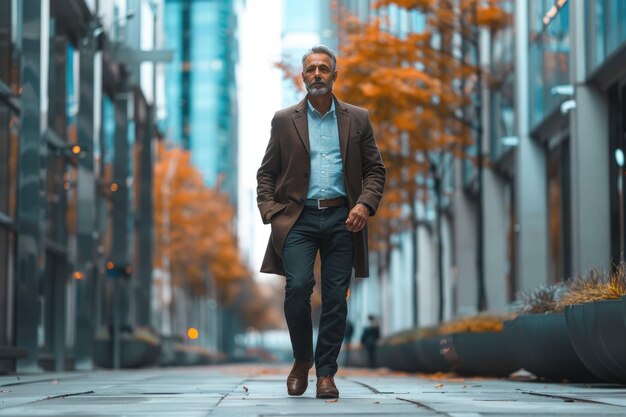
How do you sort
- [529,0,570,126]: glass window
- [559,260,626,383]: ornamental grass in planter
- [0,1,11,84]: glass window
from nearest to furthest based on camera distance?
[559,260,626,383]: ornamental grass in planter < [0,1,11,84]: glass window < [529,0,570,126]: glass window

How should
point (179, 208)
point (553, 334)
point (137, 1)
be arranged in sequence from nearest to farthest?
point (553, 334) < point (137, 1) < point (179, 208)

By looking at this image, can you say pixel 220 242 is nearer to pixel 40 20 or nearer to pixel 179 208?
pixel 179 208

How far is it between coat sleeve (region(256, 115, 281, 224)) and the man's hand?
0.64 m

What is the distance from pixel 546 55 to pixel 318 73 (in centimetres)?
1797

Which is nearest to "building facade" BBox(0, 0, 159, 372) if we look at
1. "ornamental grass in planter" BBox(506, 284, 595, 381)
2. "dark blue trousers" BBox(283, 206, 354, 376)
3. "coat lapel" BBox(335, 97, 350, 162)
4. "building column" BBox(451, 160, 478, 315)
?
"ornamental grass in planter" BBox(506, 284, 595, 381)

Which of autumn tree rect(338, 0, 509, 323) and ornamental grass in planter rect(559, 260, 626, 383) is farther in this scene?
autumn tree rect(338, 0, 509, 323)

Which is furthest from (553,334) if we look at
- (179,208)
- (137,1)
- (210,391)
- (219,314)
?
(219,314)

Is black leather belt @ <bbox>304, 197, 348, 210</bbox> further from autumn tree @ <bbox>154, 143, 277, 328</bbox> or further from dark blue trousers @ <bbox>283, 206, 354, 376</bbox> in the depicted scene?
autumn tree @ <bbox>154, 143, 277, 328</bbox>

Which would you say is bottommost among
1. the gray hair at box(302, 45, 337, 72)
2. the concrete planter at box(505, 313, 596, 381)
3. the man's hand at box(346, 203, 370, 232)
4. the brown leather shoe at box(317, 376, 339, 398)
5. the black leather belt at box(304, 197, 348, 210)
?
the brown leather shoe at box(317, 376, 339, 398)

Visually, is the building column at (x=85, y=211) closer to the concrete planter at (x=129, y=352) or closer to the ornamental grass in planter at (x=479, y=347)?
the concrete planter at (x=129, y=352)

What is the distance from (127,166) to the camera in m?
38.2

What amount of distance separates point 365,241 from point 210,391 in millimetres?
2121

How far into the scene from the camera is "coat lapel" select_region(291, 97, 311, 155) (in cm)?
951

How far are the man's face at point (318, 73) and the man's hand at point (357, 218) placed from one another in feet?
2.73
